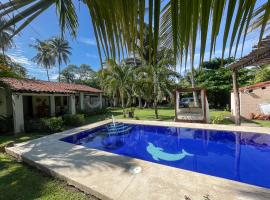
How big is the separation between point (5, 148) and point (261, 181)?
1106 centimetres

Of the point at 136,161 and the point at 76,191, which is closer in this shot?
the point at 76,191

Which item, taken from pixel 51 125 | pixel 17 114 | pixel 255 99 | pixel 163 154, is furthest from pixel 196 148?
pixel 17 114

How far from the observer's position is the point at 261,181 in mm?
5848

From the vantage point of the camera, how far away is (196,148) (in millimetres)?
9781

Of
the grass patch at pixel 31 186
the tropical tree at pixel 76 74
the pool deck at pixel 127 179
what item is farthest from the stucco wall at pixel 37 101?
the tropical tree at pixel 76 74

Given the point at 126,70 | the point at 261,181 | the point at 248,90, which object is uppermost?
the point at 126,70

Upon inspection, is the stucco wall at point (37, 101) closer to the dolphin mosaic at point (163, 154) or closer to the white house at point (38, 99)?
the white house at point (38, 99)

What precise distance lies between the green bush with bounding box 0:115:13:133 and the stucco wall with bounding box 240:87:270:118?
64.7 feet

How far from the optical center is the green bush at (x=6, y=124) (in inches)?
471

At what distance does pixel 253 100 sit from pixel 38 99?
879 inches

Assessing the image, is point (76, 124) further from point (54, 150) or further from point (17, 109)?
point (54, 150)

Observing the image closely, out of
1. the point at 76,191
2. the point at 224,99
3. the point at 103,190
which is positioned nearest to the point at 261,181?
the point at 103,190

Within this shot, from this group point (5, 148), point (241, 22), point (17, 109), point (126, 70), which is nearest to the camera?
point (241, 22)

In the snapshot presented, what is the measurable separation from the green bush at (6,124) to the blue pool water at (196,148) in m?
5.23
